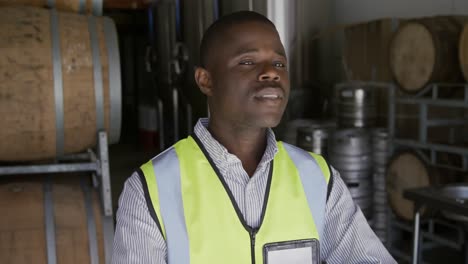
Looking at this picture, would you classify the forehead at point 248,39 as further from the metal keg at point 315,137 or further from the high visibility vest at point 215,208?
the metal keg at point 315,137

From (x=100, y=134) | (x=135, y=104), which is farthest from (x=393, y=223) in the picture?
(x=135, y=104)

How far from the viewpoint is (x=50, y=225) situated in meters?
2.52

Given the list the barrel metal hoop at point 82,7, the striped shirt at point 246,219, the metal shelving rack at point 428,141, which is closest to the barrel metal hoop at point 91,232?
the barrel metal hoop at point 82,7

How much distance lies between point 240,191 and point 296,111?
419 cm

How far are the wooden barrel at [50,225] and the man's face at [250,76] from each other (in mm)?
1441

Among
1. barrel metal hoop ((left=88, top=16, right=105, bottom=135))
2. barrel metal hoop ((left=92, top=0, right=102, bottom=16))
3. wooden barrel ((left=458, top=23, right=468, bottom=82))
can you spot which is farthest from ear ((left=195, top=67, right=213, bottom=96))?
wooden barrel ((left=458, top=23, right=468, bottom=82))

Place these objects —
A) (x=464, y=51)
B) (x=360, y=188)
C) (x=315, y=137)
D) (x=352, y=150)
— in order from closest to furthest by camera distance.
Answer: (x=464, y=51) → (x=352, y=150) → (x=360, y=188) → (x=315, y=137)

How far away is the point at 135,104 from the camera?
13.8 m

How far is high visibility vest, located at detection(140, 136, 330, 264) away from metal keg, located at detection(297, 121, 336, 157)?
3185mm

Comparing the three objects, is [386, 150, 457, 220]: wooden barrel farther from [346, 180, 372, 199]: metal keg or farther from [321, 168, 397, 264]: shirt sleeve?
[321, 168, 397, 264]: shirt sleeve

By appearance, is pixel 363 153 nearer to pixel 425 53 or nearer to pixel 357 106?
pixel 357 106

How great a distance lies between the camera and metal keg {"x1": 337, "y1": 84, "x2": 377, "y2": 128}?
4.64 m

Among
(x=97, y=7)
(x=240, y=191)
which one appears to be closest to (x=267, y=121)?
(x=240, y=191)

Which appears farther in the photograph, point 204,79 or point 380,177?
point 380,177
